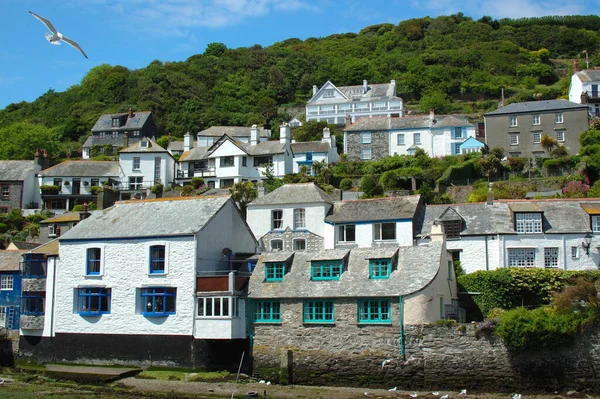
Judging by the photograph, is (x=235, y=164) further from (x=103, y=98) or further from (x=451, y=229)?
(x=103, y=98)

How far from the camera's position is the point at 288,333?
28703 mm

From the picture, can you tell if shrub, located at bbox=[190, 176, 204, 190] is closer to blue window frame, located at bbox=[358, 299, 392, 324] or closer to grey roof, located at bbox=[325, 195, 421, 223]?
grey roof, located at bbox=[325, 195, 421, 223]

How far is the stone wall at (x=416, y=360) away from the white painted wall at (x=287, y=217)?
11666 millimetres

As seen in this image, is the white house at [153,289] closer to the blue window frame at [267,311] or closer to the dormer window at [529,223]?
the blue window frame at [267,311]

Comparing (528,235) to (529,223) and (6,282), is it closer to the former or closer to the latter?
(529,223)

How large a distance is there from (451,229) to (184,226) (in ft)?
46.7

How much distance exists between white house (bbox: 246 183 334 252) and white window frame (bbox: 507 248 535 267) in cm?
1103

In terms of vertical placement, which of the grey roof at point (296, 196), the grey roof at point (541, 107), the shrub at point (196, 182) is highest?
the grey roof at point (541, 107)

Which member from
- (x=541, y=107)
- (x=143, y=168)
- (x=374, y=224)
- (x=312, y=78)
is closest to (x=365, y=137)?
(x=541, y=107)

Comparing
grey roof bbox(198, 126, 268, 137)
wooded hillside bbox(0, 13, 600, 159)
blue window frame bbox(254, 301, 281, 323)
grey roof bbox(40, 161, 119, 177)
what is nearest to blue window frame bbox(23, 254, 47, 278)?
blue window frame bbox(254, 301, 281, 323)

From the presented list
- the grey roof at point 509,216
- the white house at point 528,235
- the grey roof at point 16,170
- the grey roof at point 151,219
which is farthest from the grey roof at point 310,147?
the grey roof at point 151,219

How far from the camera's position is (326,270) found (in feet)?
96.4

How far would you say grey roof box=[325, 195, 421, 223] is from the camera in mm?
36312

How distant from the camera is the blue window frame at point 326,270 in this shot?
29.2 meters
